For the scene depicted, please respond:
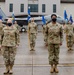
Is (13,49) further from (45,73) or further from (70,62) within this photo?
(70,62)

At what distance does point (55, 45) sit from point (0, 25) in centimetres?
764

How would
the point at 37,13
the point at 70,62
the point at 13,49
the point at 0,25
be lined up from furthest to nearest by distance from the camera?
the point at 37,13 < the point at 0,25 < the point at 70,62 < the point at 13,49

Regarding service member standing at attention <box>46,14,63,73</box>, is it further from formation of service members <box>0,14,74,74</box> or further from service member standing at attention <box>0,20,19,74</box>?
service member standing at attention <box>0,20,19,74</box>

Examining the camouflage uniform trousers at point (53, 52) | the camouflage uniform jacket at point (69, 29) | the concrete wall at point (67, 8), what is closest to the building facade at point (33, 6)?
the concrete wall at point (67, 8)

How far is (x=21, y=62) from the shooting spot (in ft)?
44.2

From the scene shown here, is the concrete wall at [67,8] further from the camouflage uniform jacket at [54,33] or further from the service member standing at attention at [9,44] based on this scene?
the service member standing at attention at [9,44]

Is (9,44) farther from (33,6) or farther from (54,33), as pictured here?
(33,6)

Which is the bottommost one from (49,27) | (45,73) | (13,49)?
(45,73)

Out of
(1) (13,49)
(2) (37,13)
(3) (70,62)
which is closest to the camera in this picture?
(1) (13,49)

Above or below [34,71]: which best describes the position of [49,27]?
above

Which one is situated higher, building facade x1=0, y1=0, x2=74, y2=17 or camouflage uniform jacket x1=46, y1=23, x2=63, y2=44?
building facade x1=0, y1=0, x2=74, y2=17

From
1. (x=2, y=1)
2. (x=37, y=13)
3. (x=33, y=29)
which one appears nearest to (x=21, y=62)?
(x=33, y=29)

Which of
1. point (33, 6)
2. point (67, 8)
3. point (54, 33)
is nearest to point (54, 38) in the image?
point (54, 33)

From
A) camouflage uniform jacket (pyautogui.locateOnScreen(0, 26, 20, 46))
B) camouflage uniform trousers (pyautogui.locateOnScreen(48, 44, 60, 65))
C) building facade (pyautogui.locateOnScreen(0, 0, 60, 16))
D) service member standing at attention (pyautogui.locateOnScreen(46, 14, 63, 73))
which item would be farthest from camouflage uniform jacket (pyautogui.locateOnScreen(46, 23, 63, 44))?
building facade (pyautogui.locateOnScreen(0, 0, 60, 16))
